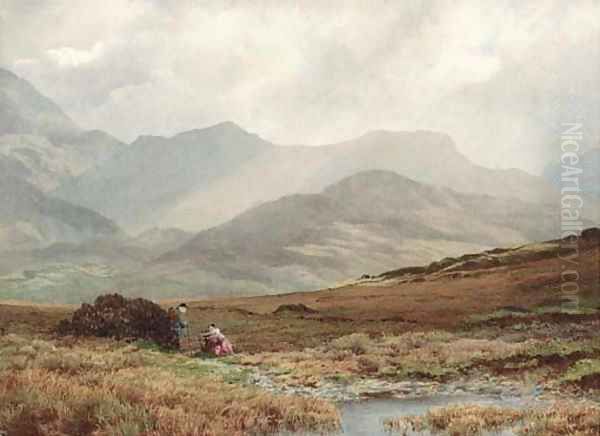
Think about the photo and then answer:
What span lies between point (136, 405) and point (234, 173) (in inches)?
551

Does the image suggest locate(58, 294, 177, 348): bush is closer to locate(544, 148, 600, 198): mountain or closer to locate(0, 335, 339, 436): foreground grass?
locate(0, 335, 339, 436): foreground grass

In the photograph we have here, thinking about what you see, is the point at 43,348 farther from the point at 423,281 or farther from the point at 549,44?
the point at 549,44

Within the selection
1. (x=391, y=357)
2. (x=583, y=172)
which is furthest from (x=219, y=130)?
(x=583, y=172)

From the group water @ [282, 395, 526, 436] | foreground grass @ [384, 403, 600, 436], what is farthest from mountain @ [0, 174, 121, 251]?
foreground grass @ [384, 403, 600, 436]

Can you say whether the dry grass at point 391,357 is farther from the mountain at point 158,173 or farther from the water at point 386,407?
the mountain at point 158,173

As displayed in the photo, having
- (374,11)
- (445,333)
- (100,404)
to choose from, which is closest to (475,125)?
(374,11)

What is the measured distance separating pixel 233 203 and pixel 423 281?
546cm

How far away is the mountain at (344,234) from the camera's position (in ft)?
71.7

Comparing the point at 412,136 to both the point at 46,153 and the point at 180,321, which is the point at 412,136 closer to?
the point at 180,321

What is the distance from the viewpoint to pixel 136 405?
9.71 m

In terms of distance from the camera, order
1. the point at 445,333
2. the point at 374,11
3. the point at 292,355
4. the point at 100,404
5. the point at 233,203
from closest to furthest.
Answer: the point at 100,404
the point at 292,355
the point at 445,333
the point at 374,11
the point at 233,203

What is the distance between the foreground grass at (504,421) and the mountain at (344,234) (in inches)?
441

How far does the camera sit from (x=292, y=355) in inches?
621

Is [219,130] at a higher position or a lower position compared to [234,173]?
higher
